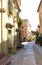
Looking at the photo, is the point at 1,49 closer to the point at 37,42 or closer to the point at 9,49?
the point at 9,49

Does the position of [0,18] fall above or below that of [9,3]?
below

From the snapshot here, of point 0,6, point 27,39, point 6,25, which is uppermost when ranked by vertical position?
point 0,6

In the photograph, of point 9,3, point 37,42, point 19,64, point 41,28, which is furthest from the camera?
point 41,28

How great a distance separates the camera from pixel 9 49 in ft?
63.0

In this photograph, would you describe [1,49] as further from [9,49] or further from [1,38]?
[9,49]

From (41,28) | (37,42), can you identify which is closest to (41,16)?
(41,28)

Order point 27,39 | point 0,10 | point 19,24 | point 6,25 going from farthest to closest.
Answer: point 27,39, point 19,24, point 6,25, point 0,10

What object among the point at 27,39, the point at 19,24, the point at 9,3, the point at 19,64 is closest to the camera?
the point at 19,64

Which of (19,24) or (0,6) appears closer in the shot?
(0,6)

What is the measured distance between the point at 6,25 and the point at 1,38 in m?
2.12

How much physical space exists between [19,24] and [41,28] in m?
12.1

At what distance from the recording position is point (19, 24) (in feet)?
96.8

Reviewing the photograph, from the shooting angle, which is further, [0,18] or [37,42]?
[37,42]

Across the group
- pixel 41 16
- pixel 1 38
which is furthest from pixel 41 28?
pixel 1 38
